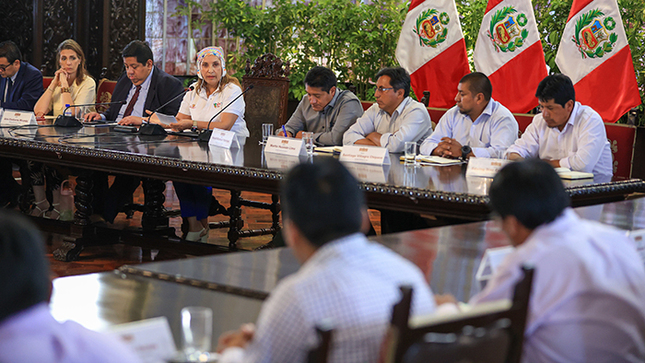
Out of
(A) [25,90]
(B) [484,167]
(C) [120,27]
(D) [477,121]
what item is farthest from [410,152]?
(C) [120,27]

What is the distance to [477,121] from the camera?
3555 millimetres

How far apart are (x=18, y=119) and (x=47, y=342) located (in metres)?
3.67

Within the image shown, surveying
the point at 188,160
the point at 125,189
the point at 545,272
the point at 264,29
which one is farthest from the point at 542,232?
the point at 264,29

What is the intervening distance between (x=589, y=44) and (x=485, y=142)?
1.30 meters

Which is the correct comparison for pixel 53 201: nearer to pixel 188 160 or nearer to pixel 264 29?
pixel 188 160

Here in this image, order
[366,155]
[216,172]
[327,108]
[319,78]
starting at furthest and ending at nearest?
[327,108]
[319,78]
[366,155]
[216,172]

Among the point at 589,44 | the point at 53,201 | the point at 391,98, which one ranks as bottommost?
the point at 53,201

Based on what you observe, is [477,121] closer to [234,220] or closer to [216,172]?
[234,220]

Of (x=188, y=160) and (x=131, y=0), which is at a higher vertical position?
(x=131, y=0)

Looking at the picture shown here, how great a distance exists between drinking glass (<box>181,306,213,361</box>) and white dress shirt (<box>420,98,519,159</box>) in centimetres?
247

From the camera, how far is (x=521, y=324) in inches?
36.0

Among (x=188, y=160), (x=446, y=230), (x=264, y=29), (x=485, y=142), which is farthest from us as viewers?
(x=264, y=29)

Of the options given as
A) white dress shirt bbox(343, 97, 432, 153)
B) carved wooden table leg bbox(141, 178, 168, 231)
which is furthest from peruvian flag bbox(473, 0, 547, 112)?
carved wooden table leg bbox(141, 178, 168, 231)

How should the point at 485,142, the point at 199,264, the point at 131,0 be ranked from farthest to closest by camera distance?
A: the point at 131,0 → the point at 485,142 → the point at 199,264
